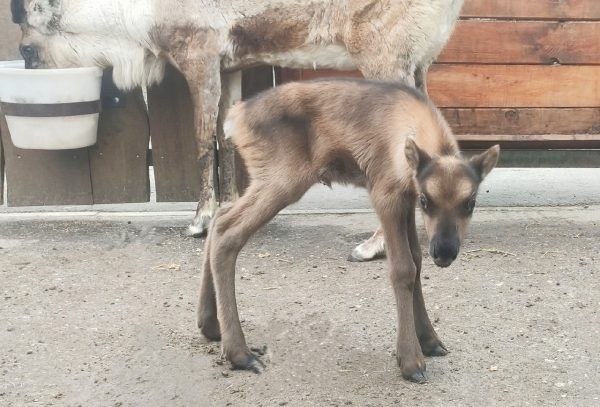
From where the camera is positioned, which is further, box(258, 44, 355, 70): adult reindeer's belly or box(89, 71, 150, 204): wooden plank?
box(89, 71, 150, 204): wooden plank

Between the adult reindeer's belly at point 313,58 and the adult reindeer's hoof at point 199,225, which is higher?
the adult reindeer's belly at point 313,58

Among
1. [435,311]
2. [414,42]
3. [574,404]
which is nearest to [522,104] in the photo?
[414,42]

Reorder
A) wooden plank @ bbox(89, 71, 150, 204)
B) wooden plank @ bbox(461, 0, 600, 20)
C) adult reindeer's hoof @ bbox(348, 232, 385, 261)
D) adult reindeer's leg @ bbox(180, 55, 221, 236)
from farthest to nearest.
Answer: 1. wooden plank @ bbox(89, 71, 150, 204)
2. wooden plank @ bbox(461, 0, 600, 20)
3. adult reindeer's leg @ bbox(180, 55, 221, 236)
4. adult reindeer's hoof @ bbox(348, 232, 385, 261)

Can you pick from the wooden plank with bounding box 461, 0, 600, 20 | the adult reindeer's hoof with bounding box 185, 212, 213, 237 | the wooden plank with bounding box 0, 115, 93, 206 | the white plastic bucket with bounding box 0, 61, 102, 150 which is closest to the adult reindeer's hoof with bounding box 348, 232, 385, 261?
the adult reindeer's hoof with bounding box 185, 212, 213, 237

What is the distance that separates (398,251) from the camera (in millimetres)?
3838

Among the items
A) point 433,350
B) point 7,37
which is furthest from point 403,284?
point 7,37

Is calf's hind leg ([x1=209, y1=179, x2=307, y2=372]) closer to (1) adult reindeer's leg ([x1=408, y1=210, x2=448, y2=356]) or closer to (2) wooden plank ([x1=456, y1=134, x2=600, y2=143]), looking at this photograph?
(1) adult reindeer's leg ([x1=408, y1=210, x2=448, y2=356])

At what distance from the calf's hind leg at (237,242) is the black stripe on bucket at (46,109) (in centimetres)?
247

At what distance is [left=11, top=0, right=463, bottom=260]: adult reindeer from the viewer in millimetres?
5699

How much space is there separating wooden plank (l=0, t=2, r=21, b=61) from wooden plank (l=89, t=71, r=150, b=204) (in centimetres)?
404

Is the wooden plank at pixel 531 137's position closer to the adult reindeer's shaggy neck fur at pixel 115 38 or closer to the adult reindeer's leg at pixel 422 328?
the adult reindeer's shaggy neck fur at pixel 115 38

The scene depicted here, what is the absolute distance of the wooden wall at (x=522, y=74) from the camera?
648 centimetres

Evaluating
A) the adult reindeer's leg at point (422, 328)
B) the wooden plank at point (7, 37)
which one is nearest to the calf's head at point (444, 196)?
the adult reindeer's leg at point (422, 328)

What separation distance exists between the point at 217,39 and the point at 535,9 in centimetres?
241
